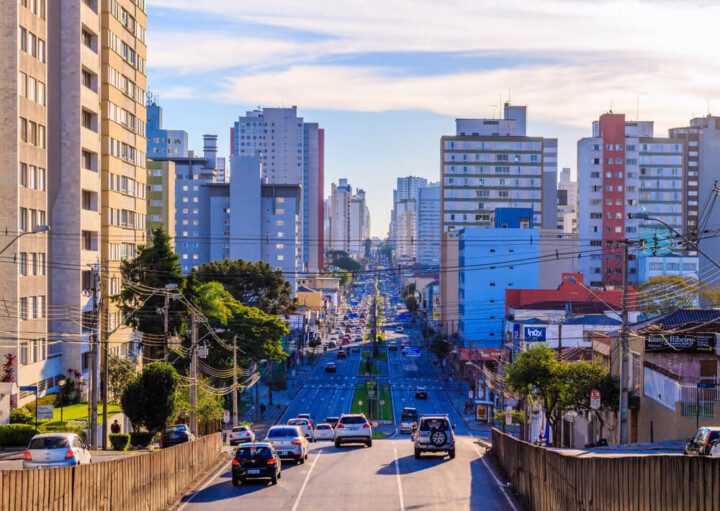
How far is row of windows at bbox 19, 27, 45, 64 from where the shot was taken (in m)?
59.7

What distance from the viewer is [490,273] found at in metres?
144

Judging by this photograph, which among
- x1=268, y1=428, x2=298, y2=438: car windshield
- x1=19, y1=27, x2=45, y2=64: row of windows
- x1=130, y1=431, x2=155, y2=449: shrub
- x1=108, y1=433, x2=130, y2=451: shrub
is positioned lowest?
x1=130, y1=431, x2=155, y2=449: shrub

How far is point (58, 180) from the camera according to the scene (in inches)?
2689

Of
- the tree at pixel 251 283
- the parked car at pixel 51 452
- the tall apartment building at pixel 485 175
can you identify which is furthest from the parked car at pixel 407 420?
the tall apartment building at pixel 485 175

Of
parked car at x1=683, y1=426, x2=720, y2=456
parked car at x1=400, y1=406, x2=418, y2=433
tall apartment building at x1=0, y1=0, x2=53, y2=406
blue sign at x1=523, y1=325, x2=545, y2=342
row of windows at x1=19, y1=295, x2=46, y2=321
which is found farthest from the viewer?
blue sign at x1=523, y1=325, x2=545, y2=342

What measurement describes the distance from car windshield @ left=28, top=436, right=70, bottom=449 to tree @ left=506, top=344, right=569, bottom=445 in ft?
98.6

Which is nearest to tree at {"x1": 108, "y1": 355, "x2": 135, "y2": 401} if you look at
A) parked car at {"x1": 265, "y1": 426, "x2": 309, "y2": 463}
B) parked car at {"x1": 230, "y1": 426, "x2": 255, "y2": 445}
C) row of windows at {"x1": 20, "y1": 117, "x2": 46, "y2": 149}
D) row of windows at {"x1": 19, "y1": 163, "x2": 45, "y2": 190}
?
parked car at {"x1": 230, "y1": 426, "x2": 255, "y2": 445}

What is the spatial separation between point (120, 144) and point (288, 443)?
44203mm

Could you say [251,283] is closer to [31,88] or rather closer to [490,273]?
[31,88]

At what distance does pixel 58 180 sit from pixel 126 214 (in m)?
12.7

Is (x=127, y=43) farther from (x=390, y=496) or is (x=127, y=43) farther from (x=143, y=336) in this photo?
(x=390, y=496)

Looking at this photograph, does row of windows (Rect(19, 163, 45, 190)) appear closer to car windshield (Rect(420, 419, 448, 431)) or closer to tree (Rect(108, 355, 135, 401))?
tree (Rect(108, 355, 135, 401))

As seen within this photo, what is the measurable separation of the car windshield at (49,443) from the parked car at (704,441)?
17.3 meters

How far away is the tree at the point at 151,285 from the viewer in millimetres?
68812
